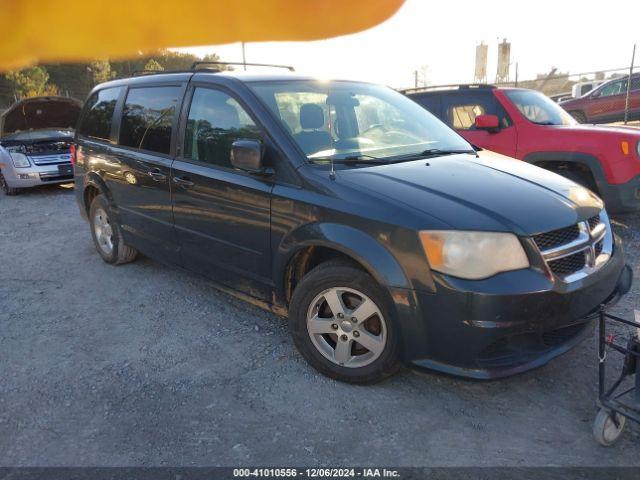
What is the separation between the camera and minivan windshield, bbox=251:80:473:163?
3209 mm

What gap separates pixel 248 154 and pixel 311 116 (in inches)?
23.2

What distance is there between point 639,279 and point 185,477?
12.8 feet

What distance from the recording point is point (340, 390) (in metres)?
2.87

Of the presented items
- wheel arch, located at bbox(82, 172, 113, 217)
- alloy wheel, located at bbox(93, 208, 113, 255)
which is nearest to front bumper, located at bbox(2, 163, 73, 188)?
wheel arch, located at bbox(82, 172, 113, 217)

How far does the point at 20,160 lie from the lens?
9164mm

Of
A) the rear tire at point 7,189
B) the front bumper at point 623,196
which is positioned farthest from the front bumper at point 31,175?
the front bumper at point 623,196

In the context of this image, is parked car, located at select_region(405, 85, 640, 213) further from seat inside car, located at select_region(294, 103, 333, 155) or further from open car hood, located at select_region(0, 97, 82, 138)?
open car hood, located at select_region(0, 97, 82, 138)

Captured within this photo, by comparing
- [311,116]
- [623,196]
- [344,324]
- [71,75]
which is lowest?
[344,324]

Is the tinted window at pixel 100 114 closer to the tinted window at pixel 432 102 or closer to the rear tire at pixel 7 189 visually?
the tinted window at pixel 432 102

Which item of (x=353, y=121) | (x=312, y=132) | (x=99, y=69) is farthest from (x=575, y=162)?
(x=99, y=69)

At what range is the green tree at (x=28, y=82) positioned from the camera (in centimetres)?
2752

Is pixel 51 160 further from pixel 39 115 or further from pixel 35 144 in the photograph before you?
pixel 39 115

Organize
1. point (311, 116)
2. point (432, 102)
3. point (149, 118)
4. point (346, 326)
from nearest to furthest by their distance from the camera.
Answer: point (346, 326), point (311, 116), point (149, 118), point (432, 102)

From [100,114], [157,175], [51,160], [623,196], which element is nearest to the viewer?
[157,175]
